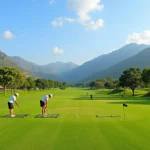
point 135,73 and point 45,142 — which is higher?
point 135,73

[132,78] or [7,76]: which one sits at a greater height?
[7,76]

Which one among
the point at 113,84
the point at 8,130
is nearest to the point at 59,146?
the point at 8,130

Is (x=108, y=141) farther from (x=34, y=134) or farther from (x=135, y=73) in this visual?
(x=135, y=73)

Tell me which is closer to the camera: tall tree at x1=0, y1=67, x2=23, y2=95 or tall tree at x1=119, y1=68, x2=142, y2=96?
tall tree at x1=0, y1=67, x2=23, y2=95

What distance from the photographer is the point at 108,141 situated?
13273 millimetres

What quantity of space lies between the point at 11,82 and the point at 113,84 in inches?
4384

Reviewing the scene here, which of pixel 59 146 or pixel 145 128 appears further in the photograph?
pixel 145 128

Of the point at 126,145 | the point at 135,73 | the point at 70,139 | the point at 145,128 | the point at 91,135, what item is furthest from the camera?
the point at 135,73

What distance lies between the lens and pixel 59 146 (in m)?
12.2

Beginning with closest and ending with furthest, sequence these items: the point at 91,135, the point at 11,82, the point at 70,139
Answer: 1. the point at 70,139
2. the point at 91,135
3. the point at 11,82

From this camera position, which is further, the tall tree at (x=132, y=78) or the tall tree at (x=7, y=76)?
the tall tree at (x=132, y=78)

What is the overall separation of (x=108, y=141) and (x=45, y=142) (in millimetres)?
3111

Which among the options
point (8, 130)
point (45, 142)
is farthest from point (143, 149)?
point (8, 130)

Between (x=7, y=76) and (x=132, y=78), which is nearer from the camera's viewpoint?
(x=7, y=76)
